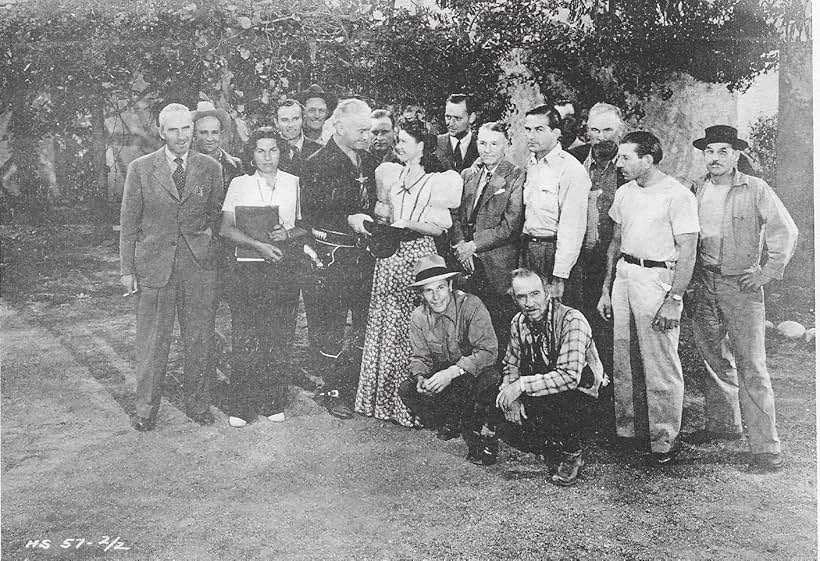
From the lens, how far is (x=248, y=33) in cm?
323

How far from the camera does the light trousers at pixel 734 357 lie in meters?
3.00

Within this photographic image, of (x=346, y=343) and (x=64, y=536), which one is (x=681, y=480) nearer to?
(x=346, y=343)

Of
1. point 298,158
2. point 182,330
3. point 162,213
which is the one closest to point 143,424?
point 182,330

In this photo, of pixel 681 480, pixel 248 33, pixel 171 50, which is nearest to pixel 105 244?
pixel 171 50

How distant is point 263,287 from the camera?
10.7 feet

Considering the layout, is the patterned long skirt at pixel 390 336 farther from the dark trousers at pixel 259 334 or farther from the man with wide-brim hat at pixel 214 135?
the man with wide-brim hat at pixel 214 135

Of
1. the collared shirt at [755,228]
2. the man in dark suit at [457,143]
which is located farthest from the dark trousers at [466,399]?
the collared shirt at [755,228]

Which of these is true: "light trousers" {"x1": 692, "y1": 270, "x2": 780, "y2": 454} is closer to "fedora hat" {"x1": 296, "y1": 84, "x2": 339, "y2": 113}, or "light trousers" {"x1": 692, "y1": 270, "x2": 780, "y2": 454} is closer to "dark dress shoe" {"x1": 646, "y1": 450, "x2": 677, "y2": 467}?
"dark dress shoe" {"x1": 646, "y1": 450, "x2": 677, "y2": 467}

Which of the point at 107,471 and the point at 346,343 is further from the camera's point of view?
the point at 346,343

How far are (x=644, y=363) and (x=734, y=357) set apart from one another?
0.41 metres

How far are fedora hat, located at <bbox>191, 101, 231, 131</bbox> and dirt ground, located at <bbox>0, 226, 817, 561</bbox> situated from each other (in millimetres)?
751

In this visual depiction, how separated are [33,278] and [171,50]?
127 cm

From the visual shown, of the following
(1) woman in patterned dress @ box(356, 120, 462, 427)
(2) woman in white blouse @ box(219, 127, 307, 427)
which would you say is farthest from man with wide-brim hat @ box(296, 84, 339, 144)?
(1) woman in patterned dress @ box(356, 120, 462, 427)

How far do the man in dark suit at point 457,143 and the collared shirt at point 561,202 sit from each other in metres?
0.32
